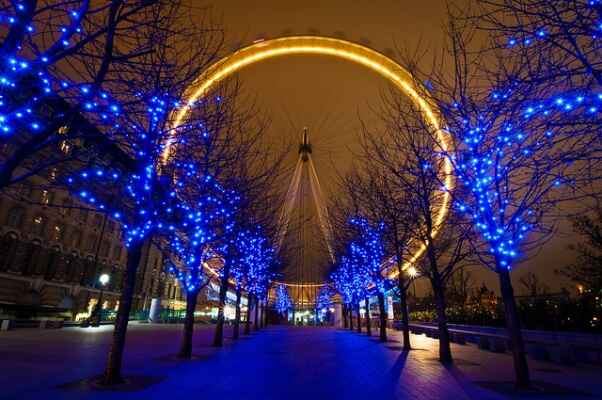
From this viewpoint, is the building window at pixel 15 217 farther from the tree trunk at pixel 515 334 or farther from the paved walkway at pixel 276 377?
the tree trunk at pixel 515 334

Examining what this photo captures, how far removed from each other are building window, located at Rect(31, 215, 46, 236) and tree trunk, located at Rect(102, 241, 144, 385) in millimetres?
36692

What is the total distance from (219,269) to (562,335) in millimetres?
16466

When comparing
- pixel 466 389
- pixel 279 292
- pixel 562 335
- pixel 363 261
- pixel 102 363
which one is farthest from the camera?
pixel 279 292

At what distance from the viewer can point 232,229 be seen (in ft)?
57.9

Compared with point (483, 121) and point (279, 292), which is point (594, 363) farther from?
point (279, 292)

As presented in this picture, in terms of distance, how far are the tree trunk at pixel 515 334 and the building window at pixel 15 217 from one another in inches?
1638

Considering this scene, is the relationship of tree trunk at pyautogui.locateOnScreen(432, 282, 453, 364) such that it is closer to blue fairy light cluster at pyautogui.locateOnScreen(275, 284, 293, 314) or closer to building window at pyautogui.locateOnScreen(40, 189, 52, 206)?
building window at pyautogui.locateOnScreen(40, 189, 52, 206)

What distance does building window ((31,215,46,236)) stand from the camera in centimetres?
3824

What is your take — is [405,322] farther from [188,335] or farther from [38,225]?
[38,225]

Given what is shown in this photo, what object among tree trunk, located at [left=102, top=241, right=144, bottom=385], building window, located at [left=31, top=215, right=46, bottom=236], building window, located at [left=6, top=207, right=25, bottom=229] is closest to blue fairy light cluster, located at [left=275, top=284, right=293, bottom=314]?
building window, located at [left=31, top=215, right=46, bottom=236]

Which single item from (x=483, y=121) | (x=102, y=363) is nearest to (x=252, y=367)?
(x=102, y=363)

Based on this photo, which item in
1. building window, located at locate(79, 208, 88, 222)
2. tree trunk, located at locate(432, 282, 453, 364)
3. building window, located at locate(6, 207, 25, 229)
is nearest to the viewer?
tree trunk, located at locate(432, 282, 453, 364)

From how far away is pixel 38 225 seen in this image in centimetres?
3891

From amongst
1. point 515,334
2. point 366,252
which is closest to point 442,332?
point 515,334
